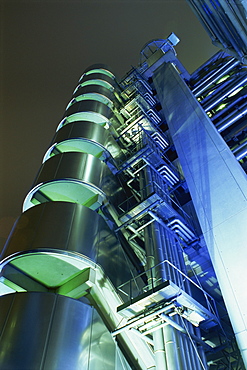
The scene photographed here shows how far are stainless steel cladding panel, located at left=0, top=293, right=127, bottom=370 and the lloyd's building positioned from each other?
0.03m

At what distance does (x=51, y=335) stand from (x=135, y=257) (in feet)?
19.2

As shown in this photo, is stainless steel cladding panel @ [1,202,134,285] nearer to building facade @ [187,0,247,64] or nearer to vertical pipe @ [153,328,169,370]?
vertical pipe @ [153,328,169,370]

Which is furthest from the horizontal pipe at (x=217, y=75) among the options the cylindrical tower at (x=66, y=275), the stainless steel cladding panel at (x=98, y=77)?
the stainless steel cladding panel at (x=98, y=77)

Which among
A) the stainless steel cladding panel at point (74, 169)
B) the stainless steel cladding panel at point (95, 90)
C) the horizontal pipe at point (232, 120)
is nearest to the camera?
the stainless steel cladding panel at point (74, 169)

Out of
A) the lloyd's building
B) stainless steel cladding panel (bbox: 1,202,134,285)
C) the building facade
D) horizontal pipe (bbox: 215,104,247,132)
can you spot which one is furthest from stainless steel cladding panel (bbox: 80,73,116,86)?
stainless steel cladding panel (bbox: 1,202,134,285)

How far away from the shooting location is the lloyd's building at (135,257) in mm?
7723

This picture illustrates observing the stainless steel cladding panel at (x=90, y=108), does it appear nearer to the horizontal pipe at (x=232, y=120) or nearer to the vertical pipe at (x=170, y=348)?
the horizontal pipe at (x=232, y=120)

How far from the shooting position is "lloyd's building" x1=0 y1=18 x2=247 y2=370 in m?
7.72

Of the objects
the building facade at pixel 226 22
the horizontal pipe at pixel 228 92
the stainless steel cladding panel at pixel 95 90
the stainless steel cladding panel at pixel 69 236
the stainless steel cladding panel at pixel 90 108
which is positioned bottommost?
the stainless steel cladding panel at pixel 69 236

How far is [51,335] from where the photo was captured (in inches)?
301

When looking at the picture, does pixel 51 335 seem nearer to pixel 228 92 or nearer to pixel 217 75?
pixel 228 92

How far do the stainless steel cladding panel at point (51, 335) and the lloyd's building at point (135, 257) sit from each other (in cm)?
3

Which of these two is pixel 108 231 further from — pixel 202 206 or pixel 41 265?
pixel 202 206

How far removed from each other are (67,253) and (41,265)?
1.30 m
